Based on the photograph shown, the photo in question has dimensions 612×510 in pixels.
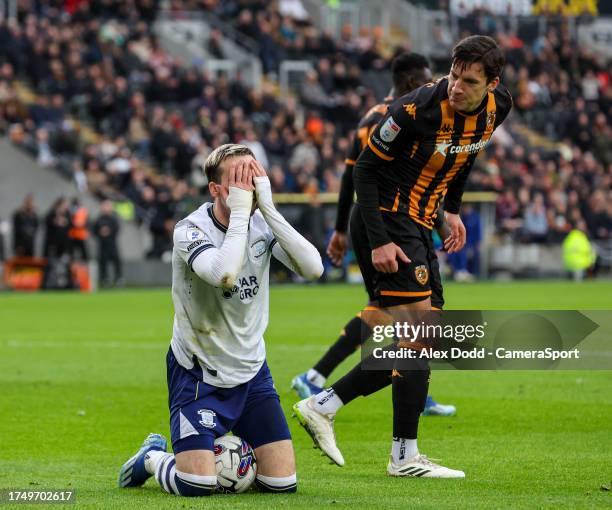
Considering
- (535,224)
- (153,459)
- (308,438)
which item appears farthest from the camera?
(535,224)

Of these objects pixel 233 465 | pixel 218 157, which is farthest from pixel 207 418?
pixel 218 157

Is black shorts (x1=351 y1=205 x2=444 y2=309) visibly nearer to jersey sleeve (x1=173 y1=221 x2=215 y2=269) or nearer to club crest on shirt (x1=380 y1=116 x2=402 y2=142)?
club crest on shirt (x1=380 y1=116 x2=402 y2=142)

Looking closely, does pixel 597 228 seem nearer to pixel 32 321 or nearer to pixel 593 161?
pixel 593 161

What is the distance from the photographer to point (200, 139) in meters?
32.5

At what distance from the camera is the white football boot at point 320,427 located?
7141 mm

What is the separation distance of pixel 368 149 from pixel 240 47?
33.5m

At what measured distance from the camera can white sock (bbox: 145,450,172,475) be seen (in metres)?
6.55

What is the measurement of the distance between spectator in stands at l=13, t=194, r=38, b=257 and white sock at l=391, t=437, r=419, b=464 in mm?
23001

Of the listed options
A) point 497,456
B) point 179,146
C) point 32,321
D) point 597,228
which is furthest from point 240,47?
point 497,456

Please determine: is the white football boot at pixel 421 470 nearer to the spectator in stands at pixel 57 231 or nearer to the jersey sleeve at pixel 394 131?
the jersey sleeve at pixel 394 131

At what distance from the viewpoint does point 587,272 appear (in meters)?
34.3

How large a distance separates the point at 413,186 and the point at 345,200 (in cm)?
197

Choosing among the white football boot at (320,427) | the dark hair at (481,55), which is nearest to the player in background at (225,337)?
the white football boot at (320,427)

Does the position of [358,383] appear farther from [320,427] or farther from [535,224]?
[535,224]
